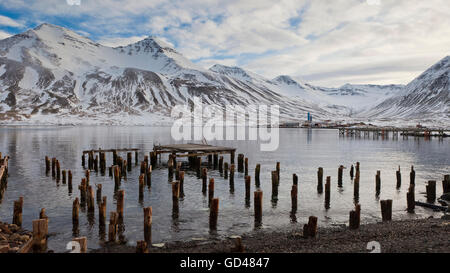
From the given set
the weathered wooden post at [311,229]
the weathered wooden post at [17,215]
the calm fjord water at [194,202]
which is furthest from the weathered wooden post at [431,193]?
the weathered wooden post at [17,215]

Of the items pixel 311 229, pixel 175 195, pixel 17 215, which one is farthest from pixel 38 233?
pixel 311 229

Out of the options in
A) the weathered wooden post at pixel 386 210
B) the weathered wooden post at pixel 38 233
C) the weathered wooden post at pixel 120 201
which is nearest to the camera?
the weathered wooden post at pixel 38 233

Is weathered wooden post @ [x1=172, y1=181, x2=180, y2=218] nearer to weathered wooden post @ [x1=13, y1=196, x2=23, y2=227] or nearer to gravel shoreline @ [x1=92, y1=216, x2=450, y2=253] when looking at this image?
gravel shoreline @ [x1=92, y1=216, x2=450, y2=253]

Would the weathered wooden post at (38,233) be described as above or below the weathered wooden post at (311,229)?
above

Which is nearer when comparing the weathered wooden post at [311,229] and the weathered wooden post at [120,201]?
the weathered wooden post at [311,229]

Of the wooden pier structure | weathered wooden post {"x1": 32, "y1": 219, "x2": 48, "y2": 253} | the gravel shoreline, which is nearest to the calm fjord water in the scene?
the gravel shoreline

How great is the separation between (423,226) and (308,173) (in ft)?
63.6

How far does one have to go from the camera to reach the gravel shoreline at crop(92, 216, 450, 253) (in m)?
12.7

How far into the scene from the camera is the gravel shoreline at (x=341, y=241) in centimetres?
1266

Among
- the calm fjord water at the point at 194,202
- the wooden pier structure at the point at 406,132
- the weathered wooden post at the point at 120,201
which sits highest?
the wooden pier structure at the point at 406,132

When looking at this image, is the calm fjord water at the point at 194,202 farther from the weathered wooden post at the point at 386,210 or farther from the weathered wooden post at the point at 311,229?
the weathered wooden post at the point at 311,229

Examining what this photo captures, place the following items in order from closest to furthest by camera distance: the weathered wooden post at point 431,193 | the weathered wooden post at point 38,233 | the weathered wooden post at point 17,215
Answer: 1. the weathered wooden post at point 38,233
2. the weathered wooden post at point 17,215
3. the weathered wooden post at point 431,193
